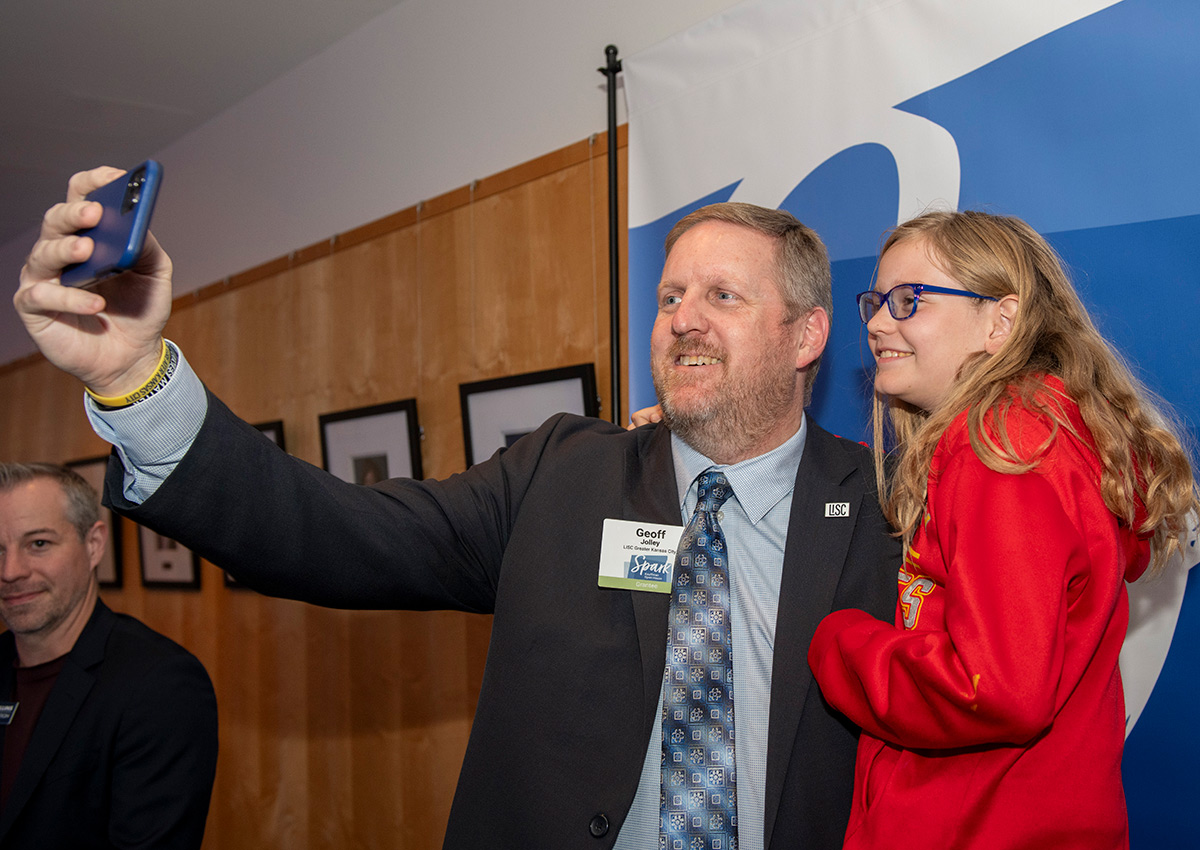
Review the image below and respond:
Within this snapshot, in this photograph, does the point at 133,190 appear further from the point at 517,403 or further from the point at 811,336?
the point at 517,403

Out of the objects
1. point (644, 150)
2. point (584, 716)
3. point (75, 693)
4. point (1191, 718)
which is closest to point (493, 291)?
point (644, 150)

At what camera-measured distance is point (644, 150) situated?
2.84 meters

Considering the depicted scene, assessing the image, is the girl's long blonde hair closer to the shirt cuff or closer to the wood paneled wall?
the shirt cuff

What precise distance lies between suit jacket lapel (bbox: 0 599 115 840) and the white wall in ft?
7.34

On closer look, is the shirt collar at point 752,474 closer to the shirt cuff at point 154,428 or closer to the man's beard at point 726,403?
the man's beard at point 726,403

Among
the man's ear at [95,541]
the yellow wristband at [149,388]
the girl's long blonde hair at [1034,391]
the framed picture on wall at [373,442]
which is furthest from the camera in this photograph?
the framed picture on wall at [373,442]

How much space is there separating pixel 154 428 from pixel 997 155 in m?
1.85

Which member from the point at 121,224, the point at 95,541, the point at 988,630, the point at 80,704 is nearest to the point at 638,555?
the point at 988,630

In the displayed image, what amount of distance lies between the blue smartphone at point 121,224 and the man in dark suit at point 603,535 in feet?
0.52

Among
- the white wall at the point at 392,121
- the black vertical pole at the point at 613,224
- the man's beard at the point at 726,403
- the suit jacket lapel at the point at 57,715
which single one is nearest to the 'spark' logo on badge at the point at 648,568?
the man's beard at the point at 726,403

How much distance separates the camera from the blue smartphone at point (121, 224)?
926 mm

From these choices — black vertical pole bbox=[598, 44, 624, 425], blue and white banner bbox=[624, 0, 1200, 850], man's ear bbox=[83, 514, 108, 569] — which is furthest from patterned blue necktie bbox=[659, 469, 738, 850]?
man's ear bbox=[83, 514, 108, 569]

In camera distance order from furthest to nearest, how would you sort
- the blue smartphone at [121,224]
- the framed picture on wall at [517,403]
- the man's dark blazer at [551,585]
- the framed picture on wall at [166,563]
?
1. the framed picture on wall at [166,563]
2. the framed picture on wall at [517,403]
3. the man's dark blazer at [551,585]
4. the blue smartphone at [121,224]

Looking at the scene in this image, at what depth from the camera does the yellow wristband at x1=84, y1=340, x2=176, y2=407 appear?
46.1 inches
